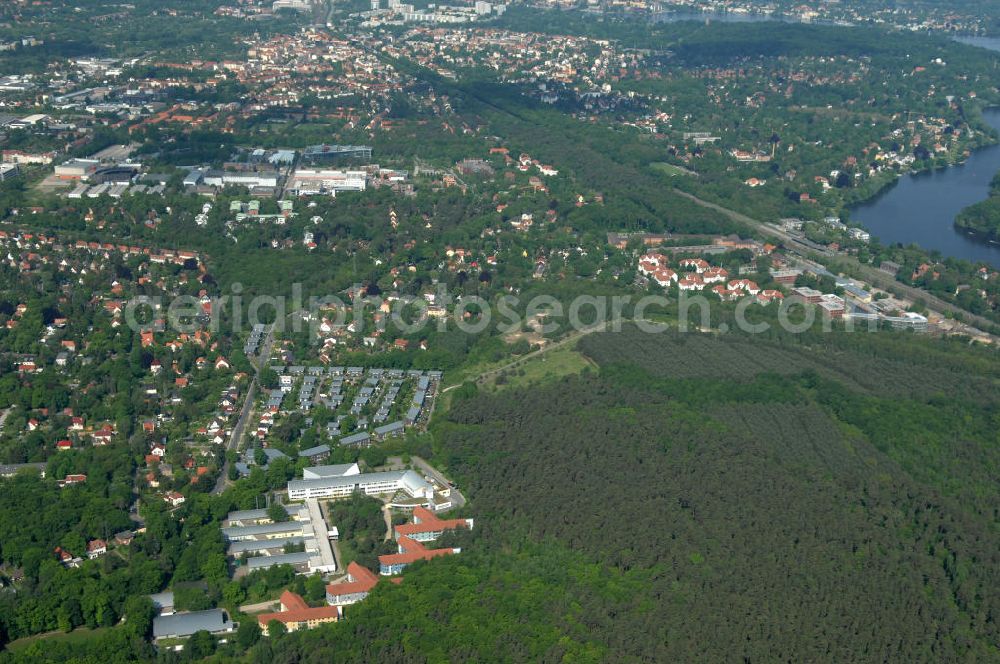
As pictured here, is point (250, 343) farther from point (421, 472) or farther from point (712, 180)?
point (712, 180)

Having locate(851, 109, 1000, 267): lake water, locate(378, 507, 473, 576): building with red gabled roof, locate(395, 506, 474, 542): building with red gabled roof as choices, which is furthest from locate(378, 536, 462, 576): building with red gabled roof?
locate(851, 109, 1000, 267): lake water

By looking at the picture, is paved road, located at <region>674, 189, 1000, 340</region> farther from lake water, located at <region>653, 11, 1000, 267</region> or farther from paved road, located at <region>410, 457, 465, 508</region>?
paved road, located at <region>410, 457, 465, 508</region>

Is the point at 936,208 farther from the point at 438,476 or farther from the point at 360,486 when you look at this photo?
the point at 360,486

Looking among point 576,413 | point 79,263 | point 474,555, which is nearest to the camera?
point 474,555

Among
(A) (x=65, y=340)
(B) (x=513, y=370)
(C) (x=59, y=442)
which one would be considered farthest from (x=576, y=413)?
(A) (x=65, y=340)

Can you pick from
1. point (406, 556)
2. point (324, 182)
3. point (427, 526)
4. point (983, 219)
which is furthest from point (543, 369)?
point (983, 219)
